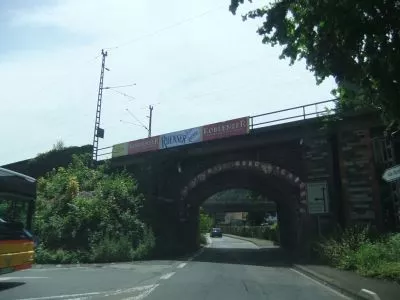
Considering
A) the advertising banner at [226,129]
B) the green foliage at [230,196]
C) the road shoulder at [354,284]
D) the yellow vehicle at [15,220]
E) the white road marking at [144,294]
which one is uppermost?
the green foliage at [230,196]

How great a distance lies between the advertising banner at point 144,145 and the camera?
3653cm

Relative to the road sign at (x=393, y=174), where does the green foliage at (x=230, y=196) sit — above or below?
above

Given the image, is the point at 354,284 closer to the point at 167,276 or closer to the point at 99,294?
the point at 167,276

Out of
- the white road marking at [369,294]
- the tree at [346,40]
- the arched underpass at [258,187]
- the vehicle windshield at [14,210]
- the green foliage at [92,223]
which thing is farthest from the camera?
the arched underpass at [258,187]

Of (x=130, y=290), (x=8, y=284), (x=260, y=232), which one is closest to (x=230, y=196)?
(x=260, y=232)

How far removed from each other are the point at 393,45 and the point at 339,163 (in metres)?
17.0

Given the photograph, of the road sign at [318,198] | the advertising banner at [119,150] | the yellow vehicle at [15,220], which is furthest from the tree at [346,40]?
the advertising banner at [119,150]

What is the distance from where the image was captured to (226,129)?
31.5m

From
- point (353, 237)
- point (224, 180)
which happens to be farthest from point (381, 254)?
point (224, 180)

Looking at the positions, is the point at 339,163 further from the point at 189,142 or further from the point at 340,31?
the point at 340,31

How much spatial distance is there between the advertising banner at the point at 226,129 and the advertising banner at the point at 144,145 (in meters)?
5.20

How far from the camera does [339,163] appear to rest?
25.8m

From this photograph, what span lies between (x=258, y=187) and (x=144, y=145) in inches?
409

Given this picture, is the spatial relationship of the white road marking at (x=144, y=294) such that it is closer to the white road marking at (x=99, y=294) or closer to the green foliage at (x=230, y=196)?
the white road marking at (x=99, y=294)
